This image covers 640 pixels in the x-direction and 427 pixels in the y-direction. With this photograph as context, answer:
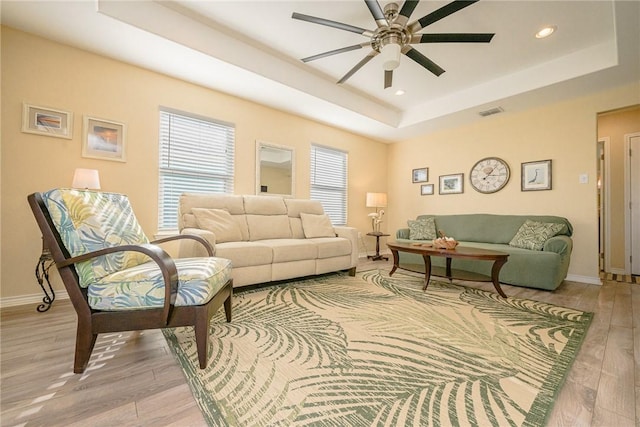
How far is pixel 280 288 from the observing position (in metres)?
2.95

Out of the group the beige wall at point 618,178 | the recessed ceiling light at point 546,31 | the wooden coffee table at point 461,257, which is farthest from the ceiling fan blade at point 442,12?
the beige wall at point 618,178

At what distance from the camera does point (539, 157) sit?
3.88 m

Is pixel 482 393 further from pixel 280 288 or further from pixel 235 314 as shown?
pixel 280 288

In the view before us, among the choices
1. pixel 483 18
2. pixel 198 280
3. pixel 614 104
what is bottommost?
pixel 198 280

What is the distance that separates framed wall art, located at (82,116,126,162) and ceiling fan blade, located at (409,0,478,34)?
3.10 meters

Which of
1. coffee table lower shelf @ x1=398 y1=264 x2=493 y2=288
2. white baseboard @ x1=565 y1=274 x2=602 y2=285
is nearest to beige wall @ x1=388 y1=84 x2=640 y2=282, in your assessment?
white baseboard @ x1=565 y1=274 x2=602 y2=285

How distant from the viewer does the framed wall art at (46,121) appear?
242cm

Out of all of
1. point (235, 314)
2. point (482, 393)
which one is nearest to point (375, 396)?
point (482, 393)

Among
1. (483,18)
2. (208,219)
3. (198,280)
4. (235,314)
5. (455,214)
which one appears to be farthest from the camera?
(455,214)

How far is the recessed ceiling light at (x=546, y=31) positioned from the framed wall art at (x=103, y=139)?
4543 millimetres

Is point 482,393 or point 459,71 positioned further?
point 459,71

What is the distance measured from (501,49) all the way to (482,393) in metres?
3.49

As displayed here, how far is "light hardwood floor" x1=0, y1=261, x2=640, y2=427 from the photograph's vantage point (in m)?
1.08

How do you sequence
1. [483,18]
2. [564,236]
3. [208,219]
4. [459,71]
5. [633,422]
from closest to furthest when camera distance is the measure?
[633,422], [483,18], [208,219], [564,236], [459,71]
